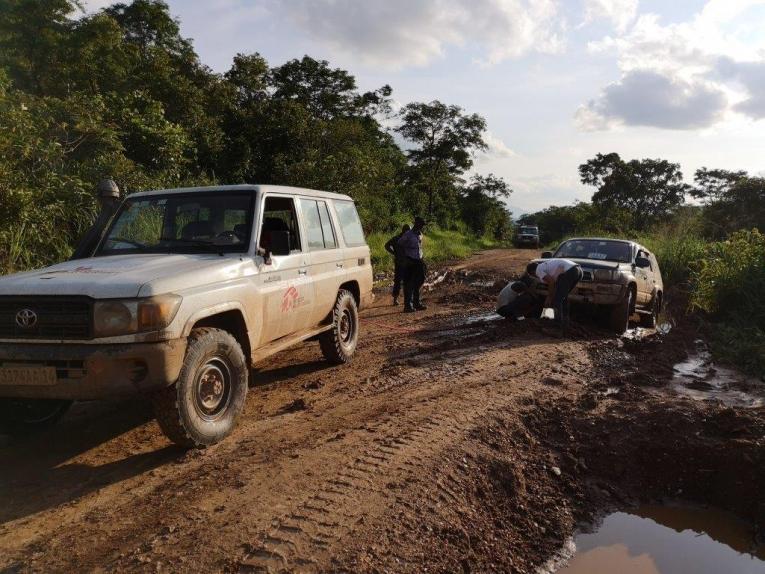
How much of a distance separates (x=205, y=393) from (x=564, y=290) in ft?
18.9

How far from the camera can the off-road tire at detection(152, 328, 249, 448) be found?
137 inches

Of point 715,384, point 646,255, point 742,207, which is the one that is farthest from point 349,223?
point 742,207

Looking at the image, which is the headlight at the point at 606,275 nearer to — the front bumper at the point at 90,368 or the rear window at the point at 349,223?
the rear window at the point at 349,223

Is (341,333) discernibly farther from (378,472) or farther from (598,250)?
(598,250)

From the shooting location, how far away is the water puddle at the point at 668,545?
11.2 ft

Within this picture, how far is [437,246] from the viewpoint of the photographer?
26.2 meters

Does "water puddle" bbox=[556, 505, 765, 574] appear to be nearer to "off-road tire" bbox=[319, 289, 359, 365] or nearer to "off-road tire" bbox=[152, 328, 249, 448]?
"off-road tire" bbox=[152, 328, 249, 448]

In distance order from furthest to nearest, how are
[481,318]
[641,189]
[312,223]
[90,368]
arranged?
[641,189]
[481,318]
[312,223]
[90,368]

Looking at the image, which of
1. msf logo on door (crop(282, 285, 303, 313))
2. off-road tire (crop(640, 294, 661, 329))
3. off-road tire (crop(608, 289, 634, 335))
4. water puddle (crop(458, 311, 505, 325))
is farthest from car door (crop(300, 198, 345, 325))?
off-road tire (crop(640, 294, 661, 329))

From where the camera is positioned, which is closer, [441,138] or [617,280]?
[617,280]

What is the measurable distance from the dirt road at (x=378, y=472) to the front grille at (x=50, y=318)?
94 cm

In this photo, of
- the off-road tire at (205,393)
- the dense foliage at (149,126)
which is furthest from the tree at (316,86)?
the off-road tire at (205,393)

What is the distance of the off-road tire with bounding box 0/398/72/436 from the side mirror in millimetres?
1980

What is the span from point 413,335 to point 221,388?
453 cm
